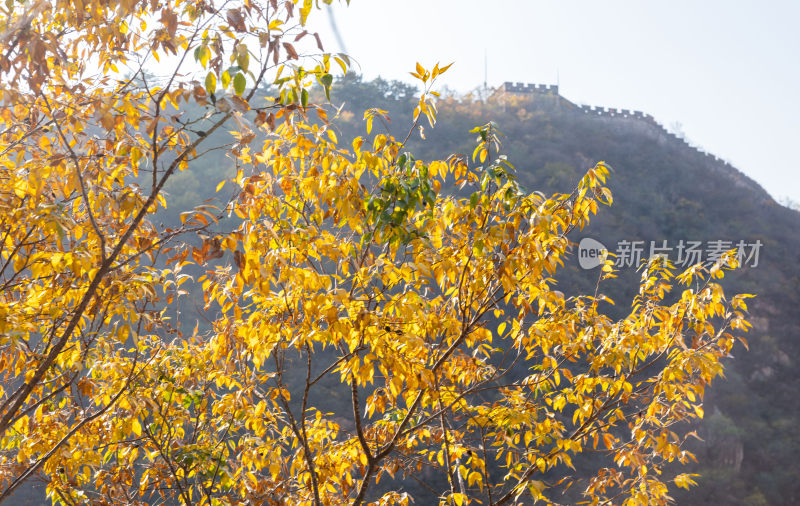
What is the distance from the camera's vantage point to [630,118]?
22.3 m

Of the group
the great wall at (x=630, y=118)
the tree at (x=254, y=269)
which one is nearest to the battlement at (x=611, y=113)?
the great wall at (x=630, y=118)

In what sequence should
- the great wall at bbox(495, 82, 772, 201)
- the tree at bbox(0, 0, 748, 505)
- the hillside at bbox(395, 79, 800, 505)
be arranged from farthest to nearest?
the great wall at bbox(495, 82, 772, 201) < the hillside at bbox(395, 79, 800, 505) < the tree at bbox(0, 0, 748, 505)

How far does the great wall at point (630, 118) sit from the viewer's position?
21.2 m

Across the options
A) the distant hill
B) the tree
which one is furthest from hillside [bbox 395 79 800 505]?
the tree

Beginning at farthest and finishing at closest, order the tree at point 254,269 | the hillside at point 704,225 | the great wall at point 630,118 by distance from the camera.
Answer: the great wall at point 630,118, the hillside at point 704,225, the tree at point 254,269

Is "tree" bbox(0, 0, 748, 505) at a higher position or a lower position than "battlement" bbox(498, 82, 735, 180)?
lower

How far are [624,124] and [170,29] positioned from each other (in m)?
22.8

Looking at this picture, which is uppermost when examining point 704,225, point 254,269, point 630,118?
point 630,118

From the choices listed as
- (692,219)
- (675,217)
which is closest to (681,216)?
(675,217)

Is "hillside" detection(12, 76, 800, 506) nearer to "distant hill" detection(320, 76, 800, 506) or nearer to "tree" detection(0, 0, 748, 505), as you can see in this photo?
"distant hill" detection(320, 76, 800, 506)

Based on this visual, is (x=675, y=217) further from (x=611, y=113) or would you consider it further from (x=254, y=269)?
(x=254, y=269)

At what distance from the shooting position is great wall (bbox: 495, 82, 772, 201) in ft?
69.7

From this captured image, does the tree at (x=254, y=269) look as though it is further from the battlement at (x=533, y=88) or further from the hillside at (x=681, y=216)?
the battlement at (x=533, y=88)

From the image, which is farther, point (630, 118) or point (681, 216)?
point (630, 118)
